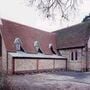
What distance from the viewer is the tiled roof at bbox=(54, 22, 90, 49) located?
39394 millimetres

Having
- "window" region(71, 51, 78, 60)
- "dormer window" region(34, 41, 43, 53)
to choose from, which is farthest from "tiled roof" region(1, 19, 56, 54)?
"window" region(71, 51, 78, 60)

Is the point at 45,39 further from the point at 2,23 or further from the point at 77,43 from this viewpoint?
the point at 2,23

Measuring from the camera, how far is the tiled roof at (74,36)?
3939 centimetres

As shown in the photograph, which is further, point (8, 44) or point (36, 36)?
point (36, 36)

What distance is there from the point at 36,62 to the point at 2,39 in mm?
6401

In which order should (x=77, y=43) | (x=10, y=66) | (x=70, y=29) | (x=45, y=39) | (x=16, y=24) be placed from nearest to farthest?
(x=10, y=66) < (x=16, y=24) < (x=77, y=43) < (x=45, y=39) < (x=70, y=29)

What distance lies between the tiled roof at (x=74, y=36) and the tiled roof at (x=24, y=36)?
111 inches

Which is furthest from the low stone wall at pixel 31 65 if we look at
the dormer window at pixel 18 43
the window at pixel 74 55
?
the dormer window at pixel 18 43

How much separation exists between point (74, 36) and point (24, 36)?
11.0 meters

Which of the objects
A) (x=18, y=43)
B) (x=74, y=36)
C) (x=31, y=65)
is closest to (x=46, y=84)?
(x=31, y=65)

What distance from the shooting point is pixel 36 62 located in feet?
111

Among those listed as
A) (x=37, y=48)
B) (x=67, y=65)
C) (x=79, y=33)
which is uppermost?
(x=79, y=33)

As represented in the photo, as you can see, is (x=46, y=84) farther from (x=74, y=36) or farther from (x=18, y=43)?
(x=74, y=36)

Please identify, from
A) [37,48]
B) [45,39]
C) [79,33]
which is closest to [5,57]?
[37,48]
